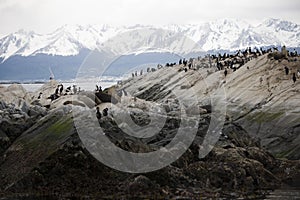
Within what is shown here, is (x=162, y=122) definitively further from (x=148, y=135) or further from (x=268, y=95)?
(x=268, y=95)

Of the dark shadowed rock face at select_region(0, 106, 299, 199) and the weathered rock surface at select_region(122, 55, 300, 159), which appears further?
the weathered rock surface at select_region(122, 55, 300, 159)

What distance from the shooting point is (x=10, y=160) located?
72.9 m

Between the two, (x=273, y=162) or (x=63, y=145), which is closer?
(x=63, y=145)

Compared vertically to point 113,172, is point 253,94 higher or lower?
higher

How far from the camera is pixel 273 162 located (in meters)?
80.4

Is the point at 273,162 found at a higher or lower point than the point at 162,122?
lower

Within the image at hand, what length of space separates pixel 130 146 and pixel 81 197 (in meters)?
10.2

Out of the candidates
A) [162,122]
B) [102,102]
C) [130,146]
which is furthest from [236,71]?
[130,146]

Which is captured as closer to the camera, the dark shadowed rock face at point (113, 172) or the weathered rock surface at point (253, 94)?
the dark shadowed rock face at point (113, 172)

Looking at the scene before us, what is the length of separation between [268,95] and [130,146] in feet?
201

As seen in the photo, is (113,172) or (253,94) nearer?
(113,172)

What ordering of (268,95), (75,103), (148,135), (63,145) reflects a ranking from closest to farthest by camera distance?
(63,145)
(148,135)
(75,103)
(268,95)

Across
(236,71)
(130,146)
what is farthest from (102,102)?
(236,71)

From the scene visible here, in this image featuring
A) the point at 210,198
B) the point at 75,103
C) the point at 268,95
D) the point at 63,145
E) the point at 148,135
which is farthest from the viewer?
the point at 268,95
